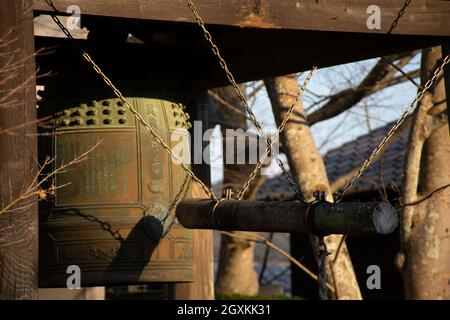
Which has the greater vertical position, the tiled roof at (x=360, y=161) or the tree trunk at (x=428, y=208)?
the tiled roof at (x=360, y=161)

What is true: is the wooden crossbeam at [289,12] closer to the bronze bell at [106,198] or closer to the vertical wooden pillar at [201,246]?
the bronze bell at [106,198]

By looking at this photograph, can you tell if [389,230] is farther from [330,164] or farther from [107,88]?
[330,164]

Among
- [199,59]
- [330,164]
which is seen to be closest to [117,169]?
[199,59]

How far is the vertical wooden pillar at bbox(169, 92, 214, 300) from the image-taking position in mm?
6922

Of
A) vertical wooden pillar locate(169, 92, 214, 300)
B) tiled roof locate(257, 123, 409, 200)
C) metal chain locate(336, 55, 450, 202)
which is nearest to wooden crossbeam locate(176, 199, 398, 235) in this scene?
metal chain locate(336, 55, 450, 202)

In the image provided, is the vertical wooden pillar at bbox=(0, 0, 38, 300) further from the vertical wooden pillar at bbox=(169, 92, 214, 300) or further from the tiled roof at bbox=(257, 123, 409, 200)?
the tiled roof at bbox=(257, 123, 409, 200)

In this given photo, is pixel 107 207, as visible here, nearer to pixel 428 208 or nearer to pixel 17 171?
pixel 17 171

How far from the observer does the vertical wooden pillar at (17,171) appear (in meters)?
4.63

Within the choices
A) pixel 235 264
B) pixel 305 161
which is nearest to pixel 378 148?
pixel 305 161

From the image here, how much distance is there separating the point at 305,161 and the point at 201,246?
4238 millimetres

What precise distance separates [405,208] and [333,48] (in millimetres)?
4600

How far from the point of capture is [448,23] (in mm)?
6031

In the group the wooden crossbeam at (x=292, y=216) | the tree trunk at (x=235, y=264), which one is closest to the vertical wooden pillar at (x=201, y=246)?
the wooden crossbeam at (x=292, y=216)

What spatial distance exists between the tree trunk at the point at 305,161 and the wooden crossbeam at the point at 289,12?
4.91 m
